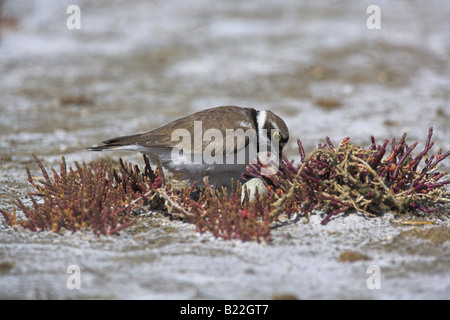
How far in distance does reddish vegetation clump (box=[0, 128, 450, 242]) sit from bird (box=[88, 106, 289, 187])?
24 centimetres

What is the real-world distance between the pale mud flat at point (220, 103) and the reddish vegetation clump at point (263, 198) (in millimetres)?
163

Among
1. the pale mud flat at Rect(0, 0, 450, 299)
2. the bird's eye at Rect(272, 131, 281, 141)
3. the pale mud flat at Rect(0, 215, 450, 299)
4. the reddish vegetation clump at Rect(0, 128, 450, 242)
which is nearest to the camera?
the pale mud flat at Rect(0, 215, 450, 299)

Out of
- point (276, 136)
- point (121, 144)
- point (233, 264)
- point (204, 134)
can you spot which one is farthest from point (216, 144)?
point (233, 264)

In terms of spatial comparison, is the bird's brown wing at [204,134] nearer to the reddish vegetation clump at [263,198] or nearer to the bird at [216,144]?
the bird at [216,144]

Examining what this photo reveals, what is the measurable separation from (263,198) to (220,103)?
19.8 ft

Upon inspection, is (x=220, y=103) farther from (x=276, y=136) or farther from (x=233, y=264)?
(x=233, y=264)

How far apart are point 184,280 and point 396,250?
80.0 inches

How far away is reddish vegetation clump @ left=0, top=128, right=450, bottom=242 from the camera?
5.07 metres

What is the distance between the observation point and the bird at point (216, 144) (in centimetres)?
550

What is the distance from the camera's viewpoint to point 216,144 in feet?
17.9

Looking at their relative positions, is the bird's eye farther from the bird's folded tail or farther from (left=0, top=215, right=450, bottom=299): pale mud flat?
the bird's folded tail

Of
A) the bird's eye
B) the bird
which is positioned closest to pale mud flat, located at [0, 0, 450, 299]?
the bird
